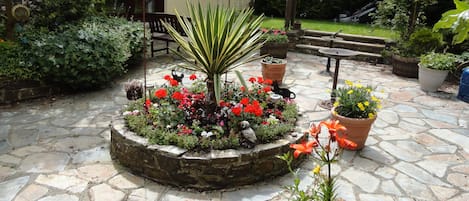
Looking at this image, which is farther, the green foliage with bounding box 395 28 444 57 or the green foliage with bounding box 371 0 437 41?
the green foliage with bounding box 371 0 437 41

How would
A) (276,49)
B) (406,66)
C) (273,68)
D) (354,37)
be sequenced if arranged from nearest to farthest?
1. (273,68)
2. (406,66)
3. (276,49)
4. (354,37)

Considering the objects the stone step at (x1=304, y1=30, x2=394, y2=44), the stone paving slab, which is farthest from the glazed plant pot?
the stone step at (x1=304, y1=30, x2=394, y2=44)

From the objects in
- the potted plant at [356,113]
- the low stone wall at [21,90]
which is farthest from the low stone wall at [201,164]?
the low stone wall at [21,90]

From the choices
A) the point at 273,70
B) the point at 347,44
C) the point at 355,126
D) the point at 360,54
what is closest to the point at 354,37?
the point at 347,44

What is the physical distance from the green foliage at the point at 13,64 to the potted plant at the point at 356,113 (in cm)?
350

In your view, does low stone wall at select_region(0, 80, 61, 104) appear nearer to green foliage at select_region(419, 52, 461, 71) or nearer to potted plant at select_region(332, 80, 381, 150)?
potted plant at select_region(332, 80, 381, 150)

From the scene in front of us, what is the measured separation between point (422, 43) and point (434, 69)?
0.92 metres

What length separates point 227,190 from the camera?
2.66 m

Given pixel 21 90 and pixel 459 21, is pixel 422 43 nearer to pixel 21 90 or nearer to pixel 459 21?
pixel 459 21

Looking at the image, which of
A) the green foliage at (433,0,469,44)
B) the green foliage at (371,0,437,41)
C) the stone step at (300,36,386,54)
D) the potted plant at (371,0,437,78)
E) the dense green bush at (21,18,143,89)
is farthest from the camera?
the stone step at (300,36,386,54)

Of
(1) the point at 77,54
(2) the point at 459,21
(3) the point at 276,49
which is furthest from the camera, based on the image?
(3) the point at 276,49

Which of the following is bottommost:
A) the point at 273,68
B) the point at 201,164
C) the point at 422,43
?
the point at 201,164

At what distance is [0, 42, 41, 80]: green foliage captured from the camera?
4.27 metres

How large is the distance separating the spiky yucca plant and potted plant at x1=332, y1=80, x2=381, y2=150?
3.26 feet
